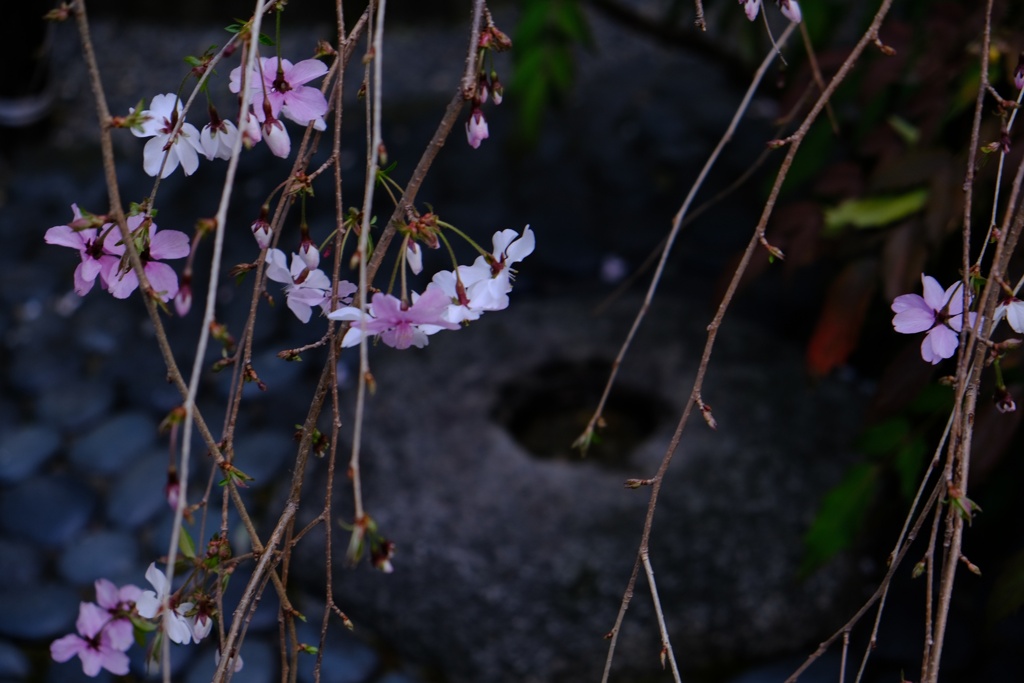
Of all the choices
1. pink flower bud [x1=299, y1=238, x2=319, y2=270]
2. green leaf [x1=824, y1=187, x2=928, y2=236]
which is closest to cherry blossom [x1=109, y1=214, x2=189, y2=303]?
pink flower bud [x1=299, y1=238, x2=319, y2=270]

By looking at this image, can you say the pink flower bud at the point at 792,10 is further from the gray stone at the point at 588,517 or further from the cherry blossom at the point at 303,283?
the gray stone at the point at 588,517

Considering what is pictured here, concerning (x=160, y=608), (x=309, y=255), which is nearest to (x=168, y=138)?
(x=309, y=255)

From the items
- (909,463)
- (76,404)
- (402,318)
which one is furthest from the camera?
(76,404)

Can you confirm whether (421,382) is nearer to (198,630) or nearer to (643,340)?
(643,340)

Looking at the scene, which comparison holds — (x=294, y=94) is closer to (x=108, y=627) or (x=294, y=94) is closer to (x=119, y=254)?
(x=119, y=254)

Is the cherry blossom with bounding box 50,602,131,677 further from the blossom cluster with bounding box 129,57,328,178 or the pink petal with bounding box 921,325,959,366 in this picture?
the pink petal with bounding box 921,325,959,366
